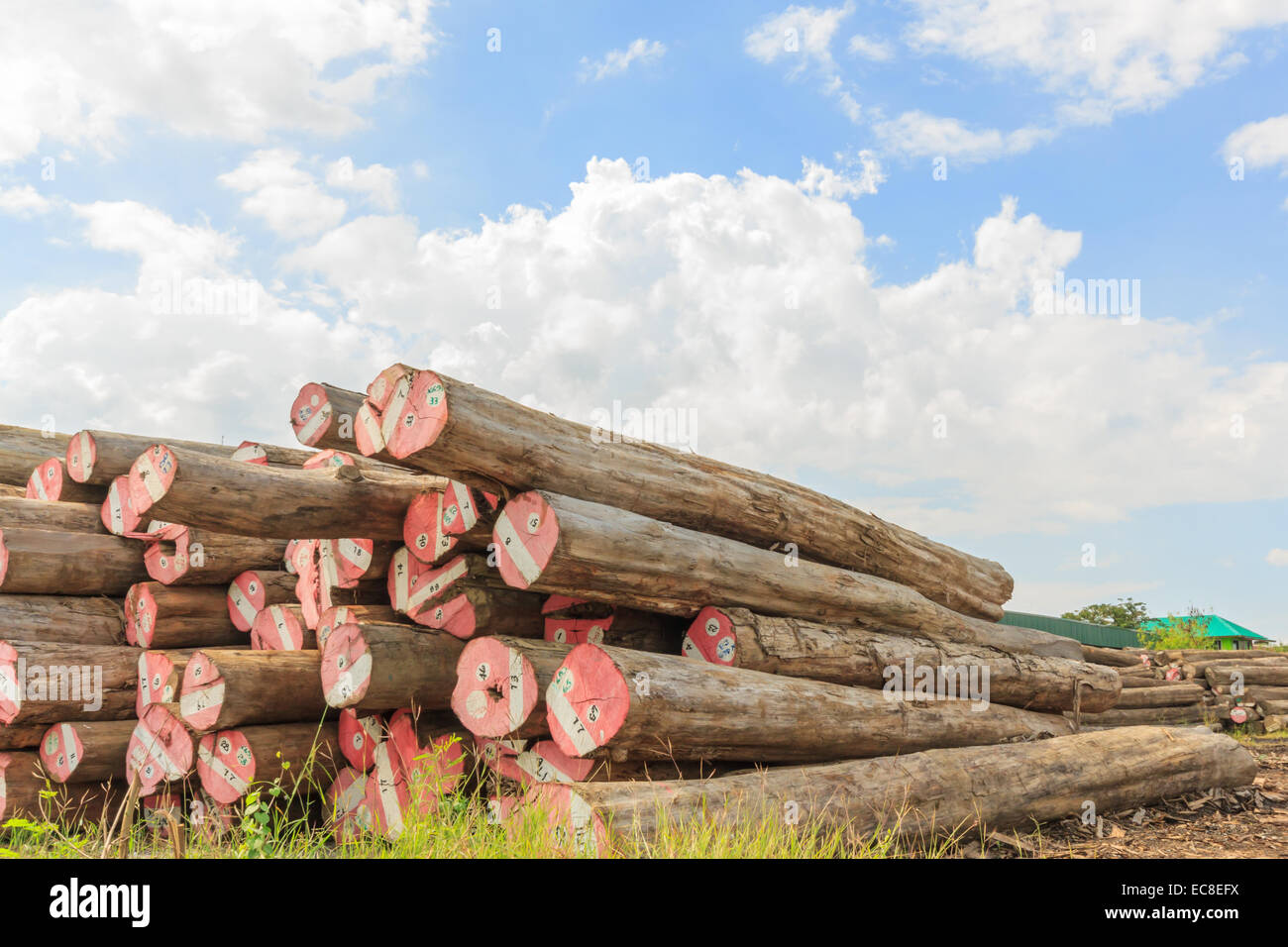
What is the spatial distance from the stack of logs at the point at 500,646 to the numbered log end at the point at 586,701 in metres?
0.01

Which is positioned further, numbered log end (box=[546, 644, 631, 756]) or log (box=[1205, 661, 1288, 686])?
log (box=[1205, 661, 1288, 686])

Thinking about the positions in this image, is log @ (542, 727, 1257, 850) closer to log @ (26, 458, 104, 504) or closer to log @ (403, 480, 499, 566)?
log @ (403, 480, 499, 566)

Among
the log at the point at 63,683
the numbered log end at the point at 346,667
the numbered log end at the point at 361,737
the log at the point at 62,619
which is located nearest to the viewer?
the numbered log end at the point at 346,667

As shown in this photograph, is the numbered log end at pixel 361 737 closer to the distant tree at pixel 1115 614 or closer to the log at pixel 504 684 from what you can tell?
the log at pixel 504 684

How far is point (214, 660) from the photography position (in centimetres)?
621

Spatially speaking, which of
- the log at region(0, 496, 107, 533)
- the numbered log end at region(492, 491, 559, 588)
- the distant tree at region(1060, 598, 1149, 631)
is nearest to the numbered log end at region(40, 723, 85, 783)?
the log at region(0, 496, 107, 533)

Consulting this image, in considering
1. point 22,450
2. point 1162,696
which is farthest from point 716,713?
point 1162,696

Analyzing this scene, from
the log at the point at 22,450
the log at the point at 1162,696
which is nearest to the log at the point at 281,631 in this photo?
the log at the point at 22,450

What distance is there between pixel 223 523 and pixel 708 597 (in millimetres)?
3328

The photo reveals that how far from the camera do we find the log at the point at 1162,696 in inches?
563

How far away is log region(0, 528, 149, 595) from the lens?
7.45 meters

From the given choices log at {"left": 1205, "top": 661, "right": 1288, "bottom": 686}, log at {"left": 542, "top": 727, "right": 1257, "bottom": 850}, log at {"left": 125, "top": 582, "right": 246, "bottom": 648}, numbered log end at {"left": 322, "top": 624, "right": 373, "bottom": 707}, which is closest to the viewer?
log at {"left": 542, "top": 727, "right": 1257, "bottom": 850}

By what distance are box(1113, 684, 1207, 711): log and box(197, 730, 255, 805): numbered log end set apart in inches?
498
